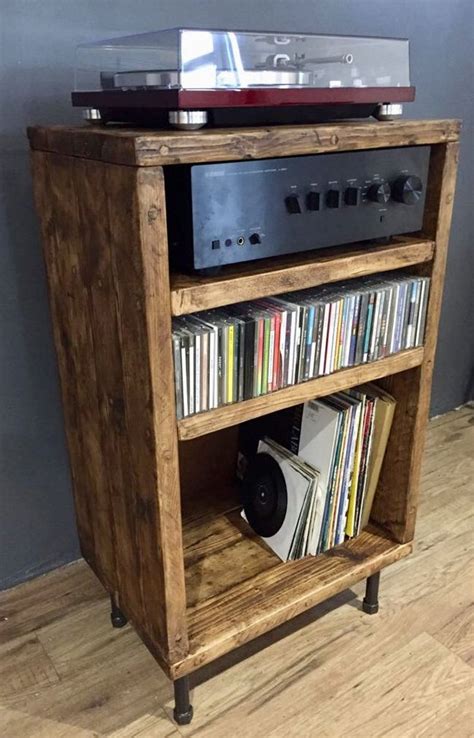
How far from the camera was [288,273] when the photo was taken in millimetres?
954

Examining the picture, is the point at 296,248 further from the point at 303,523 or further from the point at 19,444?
the point at 19,444

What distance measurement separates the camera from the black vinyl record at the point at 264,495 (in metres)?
1.29

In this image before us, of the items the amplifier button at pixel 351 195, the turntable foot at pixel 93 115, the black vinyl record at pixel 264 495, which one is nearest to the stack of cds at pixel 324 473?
the black vinyl record at pixel 264 495

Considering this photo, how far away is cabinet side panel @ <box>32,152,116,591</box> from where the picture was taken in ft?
3.32

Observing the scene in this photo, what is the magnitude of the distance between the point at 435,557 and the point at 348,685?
0.43 metres

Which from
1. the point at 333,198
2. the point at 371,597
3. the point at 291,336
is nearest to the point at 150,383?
the point at 291,336

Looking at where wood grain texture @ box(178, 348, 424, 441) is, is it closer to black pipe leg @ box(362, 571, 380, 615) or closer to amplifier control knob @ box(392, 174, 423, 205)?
amplifier control knob @ box(392, 174, 423, 205)

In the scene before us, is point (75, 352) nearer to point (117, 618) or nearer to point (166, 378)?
point (166, 378)

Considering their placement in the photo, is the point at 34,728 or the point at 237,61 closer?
the point at 237,61

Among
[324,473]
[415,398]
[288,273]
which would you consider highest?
[288,273]

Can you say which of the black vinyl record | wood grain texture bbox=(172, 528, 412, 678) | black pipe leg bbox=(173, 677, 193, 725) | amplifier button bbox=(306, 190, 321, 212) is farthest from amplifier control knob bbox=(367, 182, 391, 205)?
black pipe leg bbox=(173, 677, 193, 725)

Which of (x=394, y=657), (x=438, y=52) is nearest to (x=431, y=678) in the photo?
(x=394, y=657)

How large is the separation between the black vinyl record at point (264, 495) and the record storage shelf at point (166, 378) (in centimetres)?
4

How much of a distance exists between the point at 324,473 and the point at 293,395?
0.26 metres
